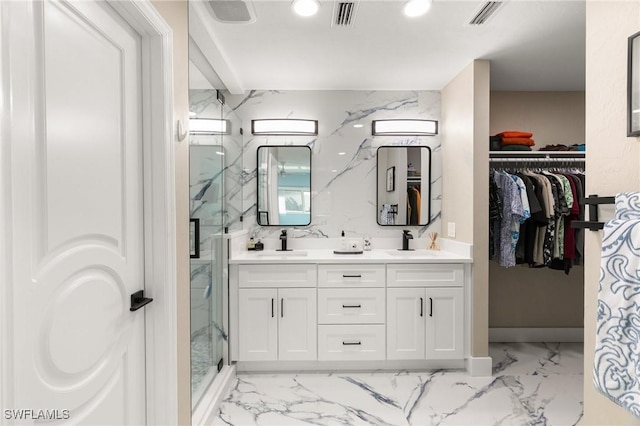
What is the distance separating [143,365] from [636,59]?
2.08 metres

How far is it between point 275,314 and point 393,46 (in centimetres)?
218

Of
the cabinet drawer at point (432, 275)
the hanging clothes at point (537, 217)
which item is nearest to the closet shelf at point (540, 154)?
the hanging clothes at point (537, 217)

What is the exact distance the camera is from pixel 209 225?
7.29 feet

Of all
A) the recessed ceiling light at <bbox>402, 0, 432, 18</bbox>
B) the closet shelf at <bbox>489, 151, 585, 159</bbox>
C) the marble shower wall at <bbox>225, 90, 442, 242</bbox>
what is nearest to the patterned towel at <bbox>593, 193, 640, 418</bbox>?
the recessed ceiling light at <bbox>402, 0, 432, 18</bbox>

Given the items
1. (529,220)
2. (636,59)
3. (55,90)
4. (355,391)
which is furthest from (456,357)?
(55,90)

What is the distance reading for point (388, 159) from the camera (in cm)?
319

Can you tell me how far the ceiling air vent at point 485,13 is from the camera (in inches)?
73.3

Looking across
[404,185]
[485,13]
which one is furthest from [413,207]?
[485,13]

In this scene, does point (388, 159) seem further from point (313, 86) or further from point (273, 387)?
point (273, 387)

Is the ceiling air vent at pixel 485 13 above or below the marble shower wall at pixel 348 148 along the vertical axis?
above

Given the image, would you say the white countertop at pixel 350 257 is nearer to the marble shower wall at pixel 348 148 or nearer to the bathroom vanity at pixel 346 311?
the bathroom vanity at pixel 346 311

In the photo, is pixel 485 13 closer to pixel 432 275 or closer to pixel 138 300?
pixel 432 275

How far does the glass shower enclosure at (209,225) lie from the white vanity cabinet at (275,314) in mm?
162

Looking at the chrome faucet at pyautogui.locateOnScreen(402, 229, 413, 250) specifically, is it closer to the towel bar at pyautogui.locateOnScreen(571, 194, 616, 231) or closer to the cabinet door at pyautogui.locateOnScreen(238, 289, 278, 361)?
the cabinet door at pyautogui.locateOnScreen(238, 289, 278, 361)
